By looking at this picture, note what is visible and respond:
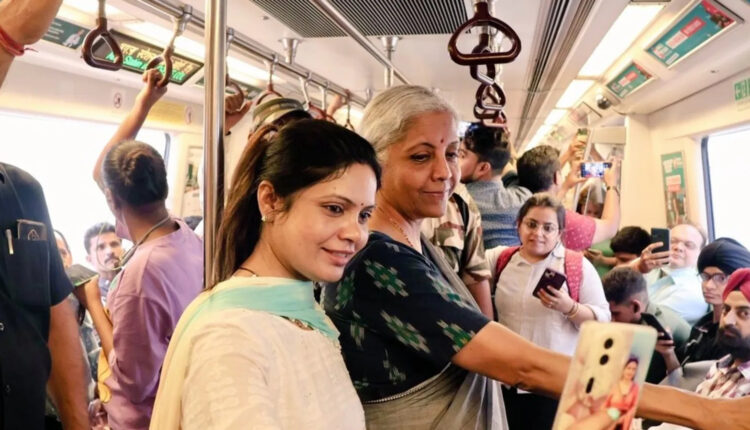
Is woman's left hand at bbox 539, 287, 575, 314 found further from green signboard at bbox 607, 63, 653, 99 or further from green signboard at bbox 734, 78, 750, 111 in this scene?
green signboard at bbox 607, 63, 653, 99

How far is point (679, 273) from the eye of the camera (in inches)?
174

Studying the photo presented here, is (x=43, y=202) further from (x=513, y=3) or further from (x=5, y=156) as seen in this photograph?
(x=5, y=156)

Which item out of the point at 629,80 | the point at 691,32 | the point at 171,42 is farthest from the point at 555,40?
the point at 171,42

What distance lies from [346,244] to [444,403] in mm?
427

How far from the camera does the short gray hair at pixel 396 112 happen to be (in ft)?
4.48

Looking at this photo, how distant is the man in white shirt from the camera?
3.93 metres

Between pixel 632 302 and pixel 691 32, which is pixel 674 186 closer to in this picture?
pixel 691 32

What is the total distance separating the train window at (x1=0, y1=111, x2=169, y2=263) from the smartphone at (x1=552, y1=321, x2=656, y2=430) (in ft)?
14.4

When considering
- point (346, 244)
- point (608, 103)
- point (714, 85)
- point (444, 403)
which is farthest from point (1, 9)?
point (608, 103)

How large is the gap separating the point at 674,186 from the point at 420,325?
16.7 ft

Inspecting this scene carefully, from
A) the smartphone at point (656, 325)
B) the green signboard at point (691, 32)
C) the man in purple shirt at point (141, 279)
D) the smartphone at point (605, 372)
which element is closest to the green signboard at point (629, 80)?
the green signboard at point (691, 32)

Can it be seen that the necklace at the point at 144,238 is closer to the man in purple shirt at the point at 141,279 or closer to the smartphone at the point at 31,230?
the man in purple shirt at the point at 141,279

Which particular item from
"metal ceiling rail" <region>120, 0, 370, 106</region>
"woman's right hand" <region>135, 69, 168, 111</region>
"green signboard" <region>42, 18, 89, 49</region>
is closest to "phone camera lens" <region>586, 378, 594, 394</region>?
"metal ceiling rail" <region>120, 0, 370, 106</region>

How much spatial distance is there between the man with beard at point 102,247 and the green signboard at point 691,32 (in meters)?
3.93
